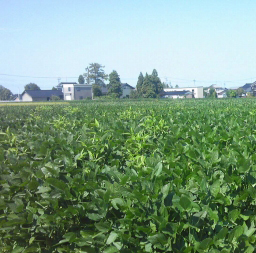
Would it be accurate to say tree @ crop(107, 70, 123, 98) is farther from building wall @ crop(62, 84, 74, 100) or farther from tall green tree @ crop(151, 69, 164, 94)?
building wall @ crop(62, 84, 74, 100)

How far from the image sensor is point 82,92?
106 metres

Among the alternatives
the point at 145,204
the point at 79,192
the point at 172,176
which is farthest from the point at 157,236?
the point at 79,192

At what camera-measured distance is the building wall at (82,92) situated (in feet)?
343

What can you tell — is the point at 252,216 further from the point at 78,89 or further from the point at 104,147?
the point at 78,89

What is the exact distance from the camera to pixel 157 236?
1.96m

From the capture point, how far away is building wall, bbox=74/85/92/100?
104444 millimetres

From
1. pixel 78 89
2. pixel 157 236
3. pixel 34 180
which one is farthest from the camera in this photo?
pixel 78 89

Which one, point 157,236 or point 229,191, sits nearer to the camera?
point 157,236

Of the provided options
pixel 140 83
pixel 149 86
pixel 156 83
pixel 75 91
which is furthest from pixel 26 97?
pixel 156 83

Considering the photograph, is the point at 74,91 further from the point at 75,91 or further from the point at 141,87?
the point at 141,87

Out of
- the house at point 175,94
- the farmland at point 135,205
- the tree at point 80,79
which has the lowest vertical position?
the farmland at point 135,205

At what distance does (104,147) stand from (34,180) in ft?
3.21

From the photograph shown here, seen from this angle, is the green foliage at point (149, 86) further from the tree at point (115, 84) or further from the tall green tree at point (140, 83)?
the tree at point (115, 84)

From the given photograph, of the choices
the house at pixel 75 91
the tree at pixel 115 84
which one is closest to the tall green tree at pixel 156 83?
the tree at pixel 115 84
